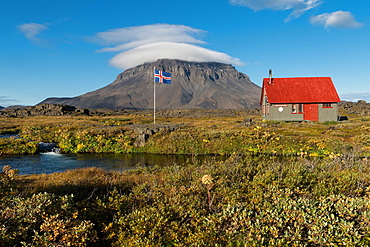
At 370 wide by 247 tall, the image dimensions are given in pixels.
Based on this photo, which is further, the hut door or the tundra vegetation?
the hut door

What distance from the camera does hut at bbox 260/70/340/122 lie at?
49.4 meters

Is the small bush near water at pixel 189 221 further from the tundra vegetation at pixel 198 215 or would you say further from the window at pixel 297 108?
the window at pixel 297 108

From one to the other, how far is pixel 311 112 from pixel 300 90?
195 inches

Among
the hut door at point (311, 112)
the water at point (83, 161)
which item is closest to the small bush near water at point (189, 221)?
the water at point (83, 161)

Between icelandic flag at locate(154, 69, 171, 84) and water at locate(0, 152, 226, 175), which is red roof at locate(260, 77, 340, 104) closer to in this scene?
icelandic flag at locate(154, 69, 171, 84)

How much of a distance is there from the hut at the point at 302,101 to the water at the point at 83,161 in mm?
30826

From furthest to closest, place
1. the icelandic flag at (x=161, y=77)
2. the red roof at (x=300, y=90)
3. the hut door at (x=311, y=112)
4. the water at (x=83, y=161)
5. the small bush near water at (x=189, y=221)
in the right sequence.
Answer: the hut door at (x=311, y=112), the red roof at (x=300, y=90), the icelandic flag at (x=161, y=77), the water at (x=83, y=161), the small bush near water at (x=189, y=221)

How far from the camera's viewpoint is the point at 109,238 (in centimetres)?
637

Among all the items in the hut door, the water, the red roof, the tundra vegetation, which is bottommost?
the water

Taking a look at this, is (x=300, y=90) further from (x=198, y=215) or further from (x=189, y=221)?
(x=198, y=215)

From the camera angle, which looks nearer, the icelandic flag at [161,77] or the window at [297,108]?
the icelandic flag at [161,77]

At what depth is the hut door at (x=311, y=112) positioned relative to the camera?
4965 cm

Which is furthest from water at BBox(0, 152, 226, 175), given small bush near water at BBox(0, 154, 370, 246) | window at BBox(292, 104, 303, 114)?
window at BBox(292, 104, 303, 114)

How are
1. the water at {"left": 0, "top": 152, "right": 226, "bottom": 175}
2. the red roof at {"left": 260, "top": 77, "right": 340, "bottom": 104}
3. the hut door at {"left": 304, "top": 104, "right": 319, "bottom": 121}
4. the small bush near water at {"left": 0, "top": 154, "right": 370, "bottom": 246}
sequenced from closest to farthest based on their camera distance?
the small bush near water at {"left": 0, "top": 154, "right": 370, "bottom": 246}
the water at {"left": 0, "top": 152, "right": 226, "bottom": 175}
the red roof at {"left": 260, "top": 77, "right": 340, "bottom": 104}
the hut door at {"left": 304, "top": 104, "right": 319, "bottom": 121}
